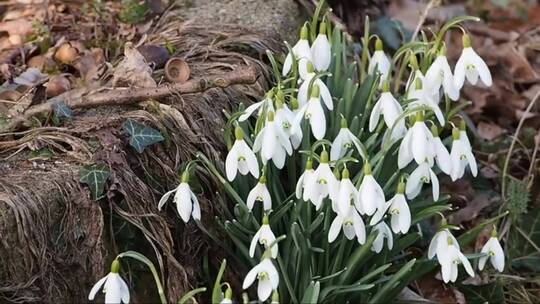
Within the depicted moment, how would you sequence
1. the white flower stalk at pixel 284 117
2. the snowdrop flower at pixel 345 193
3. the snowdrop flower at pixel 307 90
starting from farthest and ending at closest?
the snowdrop flower at pixel 307 90, the white flower stalk at pixel 284 117, the snowdrop flower at pixel 345 193

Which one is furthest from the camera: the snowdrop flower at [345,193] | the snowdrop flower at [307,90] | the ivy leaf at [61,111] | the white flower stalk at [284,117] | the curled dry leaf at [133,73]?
the curled dry leaf at [133,73]

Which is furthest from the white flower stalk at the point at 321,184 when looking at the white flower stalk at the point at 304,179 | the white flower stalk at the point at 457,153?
the white flower stalk at the point at 457,153

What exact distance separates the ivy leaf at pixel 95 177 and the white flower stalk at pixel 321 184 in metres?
0.47

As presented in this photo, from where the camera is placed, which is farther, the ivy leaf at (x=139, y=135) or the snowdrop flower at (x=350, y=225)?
the ivy leaf at (x=139, y=135)

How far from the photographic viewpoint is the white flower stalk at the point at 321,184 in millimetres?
1849

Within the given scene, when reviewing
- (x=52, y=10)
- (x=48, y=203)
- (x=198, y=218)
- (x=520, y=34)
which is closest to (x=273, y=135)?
Result: (x=198, y=218)

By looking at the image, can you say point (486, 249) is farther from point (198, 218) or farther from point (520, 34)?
point (520, 34)

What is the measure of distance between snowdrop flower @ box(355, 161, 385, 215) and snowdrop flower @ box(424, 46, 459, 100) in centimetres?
37

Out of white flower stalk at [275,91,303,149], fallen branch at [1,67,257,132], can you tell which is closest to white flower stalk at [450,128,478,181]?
white flower stalk at [275,91,303,149]

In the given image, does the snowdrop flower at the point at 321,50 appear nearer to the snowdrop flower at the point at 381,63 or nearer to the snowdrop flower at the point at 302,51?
the snowdrop flower at the point at 302,51

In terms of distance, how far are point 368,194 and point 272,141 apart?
25cm

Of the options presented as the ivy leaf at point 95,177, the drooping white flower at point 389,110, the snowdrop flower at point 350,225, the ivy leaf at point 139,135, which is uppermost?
the drooping white flower at point 389,110

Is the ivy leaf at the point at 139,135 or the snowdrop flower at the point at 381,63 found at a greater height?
the snowdrop flower at the point at 381,63

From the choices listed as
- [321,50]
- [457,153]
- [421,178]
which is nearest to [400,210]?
[421,178]
